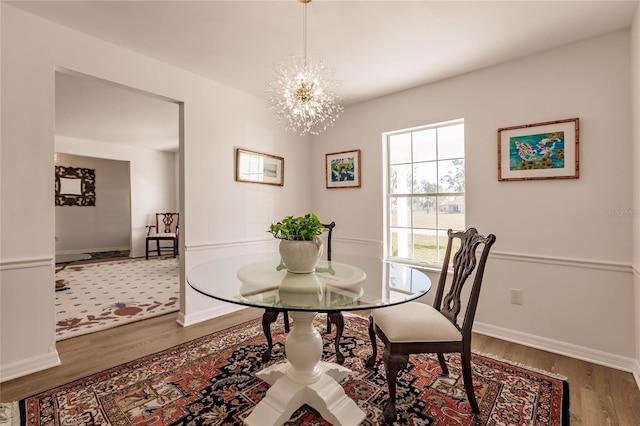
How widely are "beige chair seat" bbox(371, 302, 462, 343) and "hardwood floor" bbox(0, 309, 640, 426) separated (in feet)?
2.65

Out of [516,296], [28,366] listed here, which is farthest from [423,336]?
[28,366]

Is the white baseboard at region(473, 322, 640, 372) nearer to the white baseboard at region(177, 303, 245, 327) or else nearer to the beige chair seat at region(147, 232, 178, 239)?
the white baseboard at region(177, 303, 245, 327)

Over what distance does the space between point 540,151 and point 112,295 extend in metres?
5.06

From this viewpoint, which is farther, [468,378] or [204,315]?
[204,315]

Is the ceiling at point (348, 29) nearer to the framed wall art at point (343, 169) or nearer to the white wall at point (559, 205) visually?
the white wall at point (559, 205)

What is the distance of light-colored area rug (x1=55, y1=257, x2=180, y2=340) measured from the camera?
295cm

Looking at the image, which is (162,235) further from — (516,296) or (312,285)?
(516,296)

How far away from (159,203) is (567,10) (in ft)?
25.6

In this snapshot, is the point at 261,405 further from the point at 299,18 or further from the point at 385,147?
the point at 385,147

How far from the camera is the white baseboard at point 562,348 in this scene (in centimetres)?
209

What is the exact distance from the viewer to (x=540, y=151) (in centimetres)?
246

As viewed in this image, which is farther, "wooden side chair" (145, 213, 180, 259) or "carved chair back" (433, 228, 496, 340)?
"wooden side chair" (145, 213, 180, 259)

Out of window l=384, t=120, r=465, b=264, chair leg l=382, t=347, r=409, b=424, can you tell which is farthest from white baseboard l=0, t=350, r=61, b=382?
window l=384, t=120, r=465, b=264

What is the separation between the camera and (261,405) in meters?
1.56
